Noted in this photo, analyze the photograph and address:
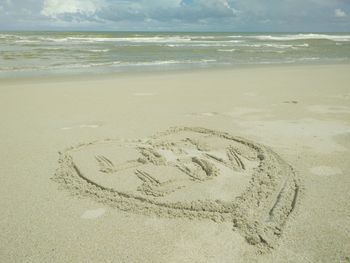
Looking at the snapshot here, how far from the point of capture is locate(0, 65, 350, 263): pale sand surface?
267 centimetres

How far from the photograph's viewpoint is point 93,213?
311cm

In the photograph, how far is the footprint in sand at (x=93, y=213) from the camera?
3.06 metres

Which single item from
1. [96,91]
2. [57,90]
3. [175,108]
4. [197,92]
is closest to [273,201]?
[175,108]

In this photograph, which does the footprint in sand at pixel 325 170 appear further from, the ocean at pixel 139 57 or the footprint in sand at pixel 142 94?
the ocean at pixel 139 57

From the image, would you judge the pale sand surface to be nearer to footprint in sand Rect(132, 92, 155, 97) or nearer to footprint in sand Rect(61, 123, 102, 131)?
Result: footprint in sand Rect(61, 123, 102, 131)

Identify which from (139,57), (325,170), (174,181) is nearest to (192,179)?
(174,181)

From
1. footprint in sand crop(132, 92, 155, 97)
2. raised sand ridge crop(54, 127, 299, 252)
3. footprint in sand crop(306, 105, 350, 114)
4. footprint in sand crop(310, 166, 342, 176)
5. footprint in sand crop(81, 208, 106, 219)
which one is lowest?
footprint in sand crop(81, 208, 106, 219)

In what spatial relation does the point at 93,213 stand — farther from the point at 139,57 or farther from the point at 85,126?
the point at 139,57

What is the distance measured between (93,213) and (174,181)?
103cm

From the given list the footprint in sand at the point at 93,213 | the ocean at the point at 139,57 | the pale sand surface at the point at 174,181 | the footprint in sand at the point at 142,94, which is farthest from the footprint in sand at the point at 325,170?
the ocean at the point at 139,57

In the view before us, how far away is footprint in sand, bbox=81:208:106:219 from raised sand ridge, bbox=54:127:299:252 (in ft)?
0.48

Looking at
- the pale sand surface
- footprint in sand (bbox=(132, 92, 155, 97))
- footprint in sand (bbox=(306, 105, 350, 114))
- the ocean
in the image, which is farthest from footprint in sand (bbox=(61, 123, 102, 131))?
the ocean

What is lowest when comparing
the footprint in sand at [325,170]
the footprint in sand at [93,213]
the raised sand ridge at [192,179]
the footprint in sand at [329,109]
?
the footprint in sand at [93,213]

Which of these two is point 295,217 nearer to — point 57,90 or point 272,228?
point 272,228
